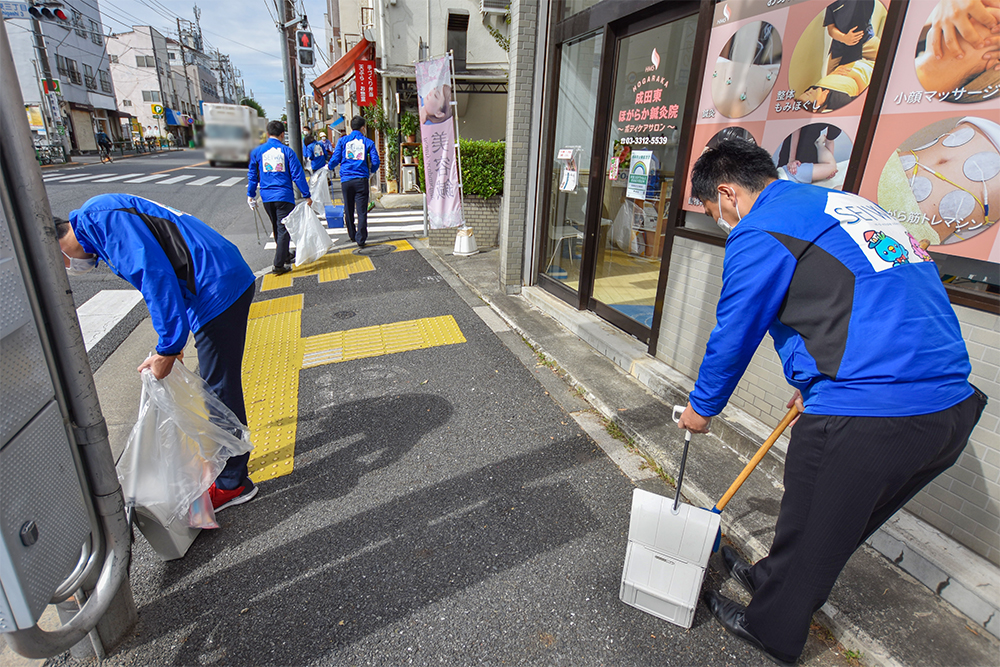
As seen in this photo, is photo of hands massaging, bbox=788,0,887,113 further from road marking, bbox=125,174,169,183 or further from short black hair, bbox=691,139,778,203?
road marking, bbox=125,174,169,183

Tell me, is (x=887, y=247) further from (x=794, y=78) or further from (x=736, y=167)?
(x=794, y=78)

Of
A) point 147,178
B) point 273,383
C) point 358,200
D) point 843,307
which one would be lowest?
point 273,383

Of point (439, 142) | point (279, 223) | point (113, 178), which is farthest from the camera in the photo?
point (113, 178)

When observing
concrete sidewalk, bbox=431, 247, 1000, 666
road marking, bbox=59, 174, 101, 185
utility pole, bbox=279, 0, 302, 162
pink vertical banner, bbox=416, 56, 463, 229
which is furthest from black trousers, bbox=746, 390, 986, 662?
road marking, bbox=59, 174, 101, 185

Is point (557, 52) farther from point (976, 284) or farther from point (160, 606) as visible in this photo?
point (160, 606)

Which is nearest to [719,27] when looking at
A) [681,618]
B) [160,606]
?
[681,618]

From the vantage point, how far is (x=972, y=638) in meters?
1.98

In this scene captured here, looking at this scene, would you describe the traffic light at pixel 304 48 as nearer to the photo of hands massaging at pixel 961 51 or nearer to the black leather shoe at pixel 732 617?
the photo of hands massaging at pixel 961 51

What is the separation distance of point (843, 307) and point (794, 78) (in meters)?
1.99

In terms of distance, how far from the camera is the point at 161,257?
226cm

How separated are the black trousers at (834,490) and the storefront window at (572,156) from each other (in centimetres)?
382

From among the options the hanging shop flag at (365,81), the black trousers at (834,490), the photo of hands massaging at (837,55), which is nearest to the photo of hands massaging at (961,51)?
the photo of hands massaging at (837,55)

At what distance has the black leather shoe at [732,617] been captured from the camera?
198 centimetres

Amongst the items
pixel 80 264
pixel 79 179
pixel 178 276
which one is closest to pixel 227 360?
pixel 178 276
